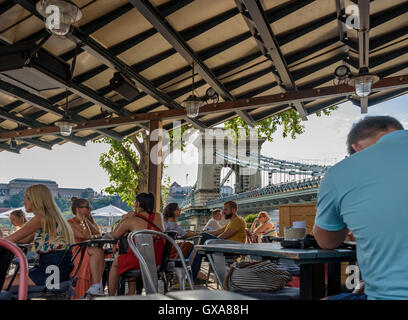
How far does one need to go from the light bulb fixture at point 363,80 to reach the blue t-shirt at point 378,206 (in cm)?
329

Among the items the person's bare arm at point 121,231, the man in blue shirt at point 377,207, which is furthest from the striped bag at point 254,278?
the person's bare arm at point 121,231

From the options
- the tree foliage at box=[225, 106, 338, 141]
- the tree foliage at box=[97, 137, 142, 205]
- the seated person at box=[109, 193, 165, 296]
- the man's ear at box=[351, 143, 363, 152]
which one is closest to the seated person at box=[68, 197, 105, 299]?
the seated person at box=[109, 193, 165, 296]

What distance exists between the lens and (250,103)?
591 cm

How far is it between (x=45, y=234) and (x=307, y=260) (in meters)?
1.77

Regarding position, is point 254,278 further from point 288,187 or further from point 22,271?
point 288,187

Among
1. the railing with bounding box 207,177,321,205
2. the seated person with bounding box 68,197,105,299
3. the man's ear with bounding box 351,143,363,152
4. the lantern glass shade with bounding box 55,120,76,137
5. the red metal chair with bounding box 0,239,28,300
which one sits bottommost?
the seated person with bounding box 68,197,105,299

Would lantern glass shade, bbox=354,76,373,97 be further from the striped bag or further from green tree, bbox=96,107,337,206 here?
green tree, bbox=96,107,337,206

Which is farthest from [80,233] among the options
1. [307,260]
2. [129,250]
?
[307,260]

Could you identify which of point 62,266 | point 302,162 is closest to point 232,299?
point 62,266

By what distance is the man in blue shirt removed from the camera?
1.07 metres

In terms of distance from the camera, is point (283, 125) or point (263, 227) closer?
Answer: point (263, 227)

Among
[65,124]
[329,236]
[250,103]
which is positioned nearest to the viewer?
[329,236]

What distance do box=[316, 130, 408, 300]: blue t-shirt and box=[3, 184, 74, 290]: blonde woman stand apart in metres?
1.90

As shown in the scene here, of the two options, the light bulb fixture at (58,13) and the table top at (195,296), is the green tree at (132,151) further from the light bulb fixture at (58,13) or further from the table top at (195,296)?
the table top at (195,296)
